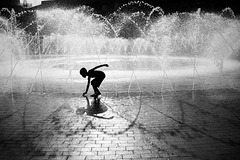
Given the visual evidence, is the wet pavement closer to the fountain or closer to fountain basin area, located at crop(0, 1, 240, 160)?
fountain basin area, located at crop(0, 1, 240, 160)

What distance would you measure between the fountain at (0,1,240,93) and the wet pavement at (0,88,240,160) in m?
2.11

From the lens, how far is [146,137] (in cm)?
457

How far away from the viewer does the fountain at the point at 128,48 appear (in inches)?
495

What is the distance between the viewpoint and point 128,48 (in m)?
40.6

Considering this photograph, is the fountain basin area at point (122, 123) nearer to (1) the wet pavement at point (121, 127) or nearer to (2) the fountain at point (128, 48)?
(1) the wet pavement at point (121, 127)

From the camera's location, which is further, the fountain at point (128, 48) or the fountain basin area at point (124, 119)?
the fountain at point (128, 48)

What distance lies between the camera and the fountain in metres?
12.6

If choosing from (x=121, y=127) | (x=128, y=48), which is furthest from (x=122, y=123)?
(x=128, y=48)

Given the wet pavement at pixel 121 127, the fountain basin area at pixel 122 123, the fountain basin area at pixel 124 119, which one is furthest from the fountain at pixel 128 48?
the wet pavement at pixel 121 127

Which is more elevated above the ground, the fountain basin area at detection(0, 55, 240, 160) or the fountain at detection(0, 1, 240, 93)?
the fountain at detection(0, 1, 240, 93)

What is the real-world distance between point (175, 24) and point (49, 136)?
136 ft

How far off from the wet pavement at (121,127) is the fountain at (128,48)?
2106 millimetres

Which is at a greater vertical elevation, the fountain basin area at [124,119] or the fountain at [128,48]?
Result: the fountain at [128,48]

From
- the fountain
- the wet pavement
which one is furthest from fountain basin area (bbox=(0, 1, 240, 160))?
the fountain
